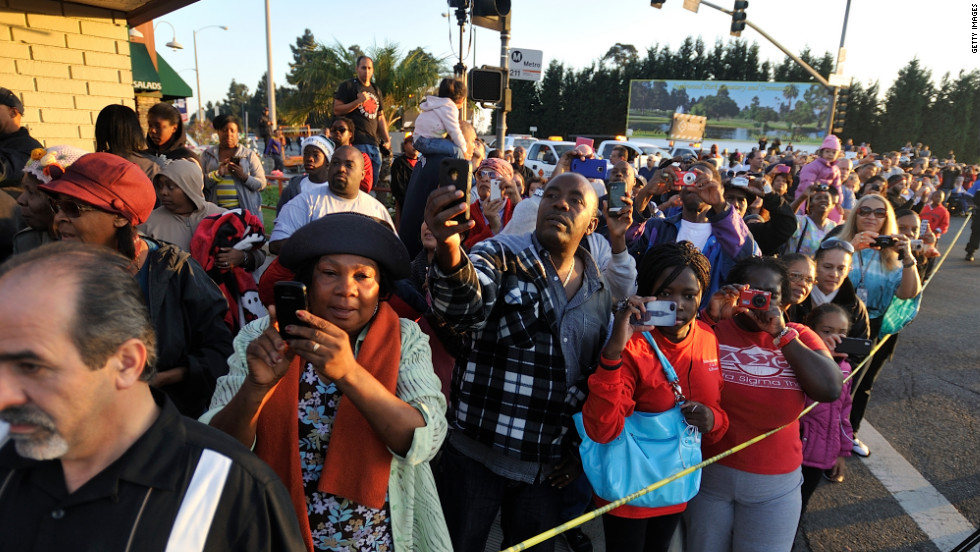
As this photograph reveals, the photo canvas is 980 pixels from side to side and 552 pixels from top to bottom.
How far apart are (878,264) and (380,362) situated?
395 cm

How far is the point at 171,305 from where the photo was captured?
2.17 metres

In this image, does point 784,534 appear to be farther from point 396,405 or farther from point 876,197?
point 876,197

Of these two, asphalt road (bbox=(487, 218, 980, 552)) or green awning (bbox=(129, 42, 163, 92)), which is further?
green awning (bbox=(129, 42, 163, 92))

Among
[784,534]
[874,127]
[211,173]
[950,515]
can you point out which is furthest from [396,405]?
[874,127]

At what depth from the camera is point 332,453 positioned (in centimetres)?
158

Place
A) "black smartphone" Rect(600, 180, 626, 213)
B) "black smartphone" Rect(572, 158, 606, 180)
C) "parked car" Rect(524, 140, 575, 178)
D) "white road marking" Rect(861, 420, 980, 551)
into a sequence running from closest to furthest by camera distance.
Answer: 1. "black smartphone" Rect(600, 180, 626, 213)
2. "black smartphone" Rect(572, 158, 606, 180)
3. "white road marking" Rect(861, 420, 980, 551)
4. "parked car" Rect(524, 140, 575, 178)

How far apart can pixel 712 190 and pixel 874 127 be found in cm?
6059

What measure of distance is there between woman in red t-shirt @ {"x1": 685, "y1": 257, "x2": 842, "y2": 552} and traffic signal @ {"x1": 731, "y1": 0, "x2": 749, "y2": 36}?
1555 centimetres

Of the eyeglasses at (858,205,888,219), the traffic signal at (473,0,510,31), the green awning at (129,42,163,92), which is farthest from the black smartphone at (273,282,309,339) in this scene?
the green awning at (129,42,163,92)

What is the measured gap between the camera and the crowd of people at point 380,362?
42.2 inches

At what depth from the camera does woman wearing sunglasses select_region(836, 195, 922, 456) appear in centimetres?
383

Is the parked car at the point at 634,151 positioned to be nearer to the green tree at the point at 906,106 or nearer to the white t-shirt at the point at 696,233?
the white t-shirt at the point at 696,233

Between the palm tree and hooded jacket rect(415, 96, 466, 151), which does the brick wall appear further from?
the palm tree

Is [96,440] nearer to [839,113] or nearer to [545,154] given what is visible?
[545,154]
